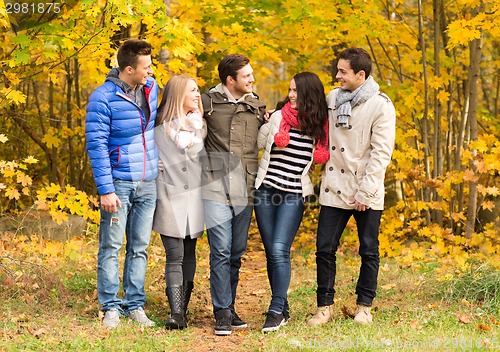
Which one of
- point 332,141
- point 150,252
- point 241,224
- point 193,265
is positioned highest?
point 332,141

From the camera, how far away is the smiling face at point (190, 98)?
4.98 meters

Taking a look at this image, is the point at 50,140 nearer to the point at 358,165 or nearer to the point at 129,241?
the point at 129,241

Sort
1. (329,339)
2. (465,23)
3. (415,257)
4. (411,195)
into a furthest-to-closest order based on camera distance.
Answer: (411,195), (415,257), (465,23), (329,339)

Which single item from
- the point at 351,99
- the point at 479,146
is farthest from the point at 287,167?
the point at 479,146

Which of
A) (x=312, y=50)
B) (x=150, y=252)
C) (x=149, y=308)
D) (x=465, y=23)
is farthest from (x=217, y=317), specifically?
(x=312, y=50)

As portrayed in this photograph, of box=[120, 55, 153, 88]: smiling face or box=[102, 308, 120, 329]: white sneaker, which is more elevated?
box=[120, 55, 153, 88]: smiling face

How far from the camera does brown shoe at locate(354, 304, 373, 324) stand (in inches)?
199

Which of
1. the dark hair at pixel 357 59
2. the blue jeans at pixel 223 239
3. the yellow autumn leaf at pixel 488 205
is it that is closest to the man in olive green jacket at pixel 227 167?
the blue jeans at pixel 223 239

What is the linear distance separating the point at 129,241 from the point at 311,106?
1.70m

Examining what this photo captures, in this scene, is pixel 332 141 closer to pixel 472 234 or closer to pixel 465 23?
pixel 465 23

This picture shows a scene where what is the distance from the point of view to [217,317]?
16.5 feet

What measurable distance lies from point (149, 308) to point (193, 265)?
0.70 meters

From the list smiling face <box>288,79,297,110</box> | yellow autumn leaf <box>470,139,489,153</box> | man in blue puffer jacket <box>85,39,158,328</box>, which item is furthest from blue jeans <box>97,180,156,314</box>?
yellow autumn leaf <box>470,139,489,153</box>

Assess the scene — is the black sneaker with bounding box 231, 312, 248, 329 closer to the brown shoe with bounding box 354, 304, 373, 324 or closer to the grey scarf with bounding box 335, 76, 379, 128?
the brown shoe with bounding box 354, 304, 373, 324
